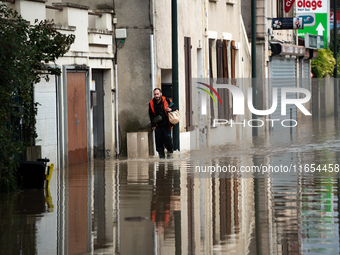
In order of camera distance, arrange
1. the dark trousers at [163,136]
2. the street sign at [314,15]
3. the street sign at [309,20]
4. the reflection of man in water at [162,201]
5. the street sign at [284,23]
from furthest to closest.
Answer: the street sign at [314,15] → the street sign at [309,20] → the street sign at [284,23] → the dark trousers at [163,136] → the reflection of man in water at [162,201]

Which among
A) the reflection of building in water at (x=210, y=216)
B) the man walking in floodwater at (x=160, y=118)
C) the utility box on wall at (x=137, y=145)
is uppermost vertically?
the man walking in floodwater at (x=160, y=118)

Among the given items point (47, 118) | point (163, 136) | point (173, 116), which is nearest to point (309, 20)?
point (163, 136)

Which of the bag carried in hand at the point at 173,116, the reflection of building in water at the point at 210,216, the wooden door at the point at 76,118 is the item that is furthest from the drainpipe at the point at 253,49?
the reflection of building in water at the point at 210,216

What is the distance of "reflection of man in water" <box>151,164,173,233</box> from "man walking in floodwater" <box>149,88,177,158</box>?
2.71 meters

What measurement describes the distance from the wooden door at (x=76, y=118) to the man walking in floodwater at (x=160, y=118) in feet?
5.32

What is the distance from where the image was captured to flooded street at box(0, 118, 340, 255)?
8328 millimetres

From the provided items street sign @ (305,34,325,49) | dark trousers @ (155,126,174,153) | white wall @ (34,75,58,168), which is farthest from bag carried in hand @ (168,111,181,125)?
street sign @ (305,34,325,49)

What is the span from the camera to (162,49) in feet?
68.6

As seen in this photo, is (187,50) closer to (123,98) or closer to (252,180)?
(123,98)

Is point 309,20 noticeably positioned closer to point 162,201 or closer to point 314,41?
point 314,41

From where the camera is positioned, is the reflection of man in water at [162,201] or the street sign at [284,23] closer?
the reflection of man in water at [162,201]

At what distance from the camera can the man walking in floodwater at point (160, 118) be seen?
18.1 metres

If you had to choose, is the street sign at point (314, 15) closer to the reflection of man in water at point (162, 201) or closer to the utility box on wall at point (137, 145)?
the utility box on wall at point (137, 145)

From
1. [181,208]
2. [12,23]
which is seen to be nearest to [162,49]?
[12,23]
